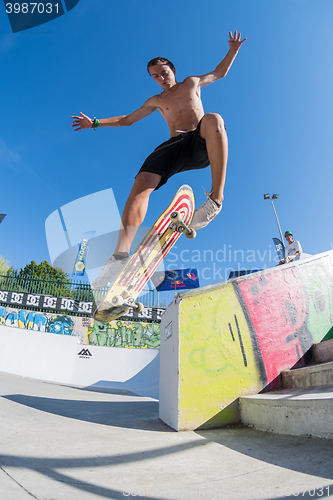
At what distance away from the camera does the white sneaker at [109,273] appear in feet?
10.1

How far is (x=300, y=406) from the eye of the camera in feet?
6.75

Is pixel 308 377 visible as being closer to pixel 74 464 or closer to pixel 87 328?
pixel 74 464

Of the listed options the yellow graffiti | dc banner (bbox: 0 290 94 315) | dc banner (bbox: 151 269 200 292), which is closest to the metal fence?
dc banner (bbox: 0 290 94 315)

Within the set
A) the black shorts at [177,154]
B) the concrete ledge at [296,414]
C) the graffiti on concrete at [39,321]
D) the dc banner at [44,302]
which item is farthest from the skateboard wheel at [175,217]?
the dc banner at [44,302]

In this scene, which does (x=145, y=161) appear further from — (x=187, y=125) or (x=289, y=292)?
(x=289, y=292)

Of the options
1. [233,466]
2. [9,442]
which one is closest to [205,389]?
[233,466]

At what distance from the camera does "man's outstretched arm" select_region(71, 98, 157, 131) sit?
339cm

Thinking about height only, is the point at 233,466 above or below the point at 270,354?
below

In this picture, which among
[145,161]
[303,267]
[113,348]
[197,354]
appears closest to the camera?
[197,354]

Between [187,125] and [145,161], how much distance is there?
621 millimetres

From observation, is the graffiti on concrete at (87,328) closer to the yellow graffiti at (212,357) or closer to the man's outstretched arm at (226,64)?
the yellow graffiti at (212,357)

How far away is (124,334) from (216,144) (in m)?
14.6

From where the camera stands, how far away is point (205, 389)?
293 cm

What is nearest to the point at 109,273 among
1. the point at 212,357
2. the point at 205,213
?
the point at 205,213
